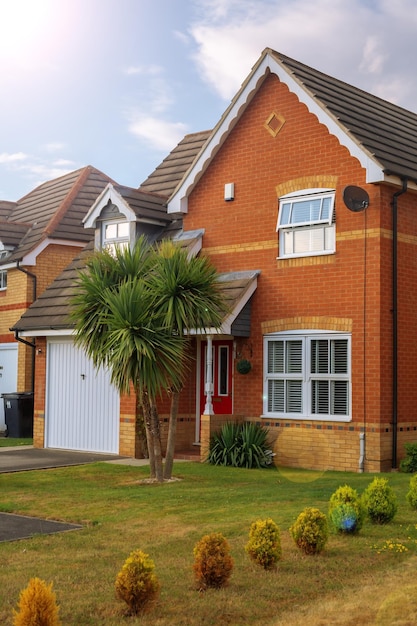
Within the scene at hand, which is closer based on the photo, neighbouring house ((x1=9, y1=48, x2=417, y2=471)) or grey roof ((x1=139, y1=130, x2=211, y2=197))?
neighbouring house ((x1=9, y1=48, x2=417, y2=471))

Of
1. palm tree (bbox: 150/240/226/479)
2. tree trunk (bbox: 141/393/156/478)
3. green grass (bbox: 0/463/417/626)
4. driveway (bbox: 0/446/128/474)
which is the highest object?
palm tree (bbox: 150/240/226/479)

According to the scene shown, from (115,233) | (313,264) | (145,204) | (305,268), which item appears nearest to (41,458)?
(115,233)

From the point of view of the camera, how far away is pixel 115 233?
2016 cm

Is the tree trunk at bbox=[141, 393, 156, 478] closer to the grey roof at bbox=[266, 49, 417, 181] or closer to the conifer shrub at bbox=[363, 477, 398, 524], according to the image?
the conifer shrub at bbox=[363, 477, 398, 524]

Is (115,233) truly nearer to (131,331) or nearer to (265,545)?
(131,331)

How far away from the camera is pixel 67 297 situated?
20.6m

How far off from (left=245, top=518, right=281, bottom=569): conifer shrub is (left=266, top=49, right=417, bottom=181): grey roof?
925 cm

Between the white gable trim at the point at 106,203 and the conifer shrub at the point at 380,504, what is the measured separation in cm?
1090

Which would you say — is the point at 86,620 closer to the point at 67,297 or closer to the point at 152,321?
the point at 152,321

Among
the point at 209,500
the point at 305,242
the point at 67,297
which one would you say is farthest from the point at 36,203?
the point at 209,500

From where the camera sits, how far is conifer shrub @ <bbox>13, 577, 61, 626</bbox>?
5938mm

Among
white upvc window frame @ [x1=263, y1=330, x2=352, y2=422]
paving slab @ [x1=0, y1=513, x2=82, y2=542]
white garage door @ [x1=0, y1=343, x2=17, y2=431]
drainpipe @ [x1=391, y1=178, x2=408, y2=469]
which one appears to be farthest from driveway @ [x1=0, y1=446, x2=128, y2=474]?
white garage door @ [x1=0, y1=343, x2=17, y2=431]

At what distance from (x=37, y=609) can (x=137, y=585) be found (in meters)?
0.98

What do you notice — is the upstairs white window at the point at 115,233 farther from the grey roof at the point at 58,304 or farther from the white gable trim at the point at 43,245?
the white gable trim at the point at 43,245
